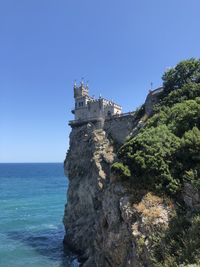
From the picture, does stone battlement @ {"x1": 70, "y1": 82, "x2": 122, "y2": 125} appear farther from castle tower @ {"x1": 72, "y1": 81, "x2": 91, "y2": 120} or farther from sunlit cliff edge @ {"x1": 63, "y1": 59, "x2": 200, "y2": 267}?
sunlit cliff edge @ {"x1": 63, "y1": 59, "x2": 200, "y2": 267}

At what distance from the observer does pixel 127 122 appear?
1917 inches

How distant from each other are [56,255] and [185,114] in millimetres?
26445

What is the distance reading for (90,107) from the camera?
56719 mm

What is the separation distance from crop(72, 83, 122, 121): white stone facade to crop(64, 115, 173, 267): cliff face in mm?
2741

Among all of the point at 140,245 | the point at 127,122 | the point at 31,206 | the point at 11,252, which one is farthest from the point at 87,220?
the point at 31,206

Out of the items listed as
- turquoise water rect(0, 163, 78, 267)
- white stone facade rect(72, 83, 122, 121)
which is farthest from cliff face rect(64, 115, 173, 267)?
turquoise water rect(0, 163, 78, 267)

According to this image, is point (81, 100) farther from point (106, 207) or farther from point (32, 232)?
point (106, 207)

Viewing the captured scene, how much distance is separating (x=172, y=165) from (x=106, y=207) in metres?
6.15

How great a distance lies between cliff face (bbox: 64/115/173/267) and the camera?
870 inches

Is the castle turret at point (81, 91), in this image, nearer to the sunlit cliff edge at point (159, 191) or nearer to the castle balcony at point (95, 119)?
the castle balcony at point (95, 119)

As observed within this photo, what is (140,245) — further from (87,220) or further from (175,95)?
(87,220)

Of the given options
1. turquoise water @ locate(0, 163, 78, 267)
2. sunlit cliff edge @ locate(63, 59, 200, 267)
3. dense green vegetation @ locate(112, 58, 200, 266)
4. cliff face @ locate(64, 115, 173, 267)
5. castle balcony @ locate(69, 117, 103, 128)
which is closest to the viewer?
dense green vegetation @ locate(112, 58, 200, 266)

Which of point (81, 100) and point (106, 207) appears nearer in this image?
point (106, 207)

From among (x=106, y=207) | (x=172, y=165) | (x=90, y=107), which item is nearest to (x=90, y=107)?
(x=90, y=107)
